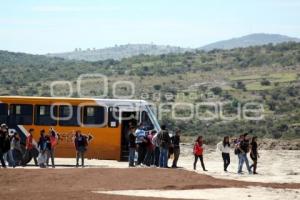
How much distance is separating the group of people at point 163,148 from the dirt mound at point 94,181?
13.0 ft

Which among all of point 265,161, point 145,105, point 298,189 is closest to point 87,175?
point 298,189

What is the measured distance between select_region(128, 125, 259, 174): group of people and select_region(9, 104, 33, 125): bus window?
5012 millimetres

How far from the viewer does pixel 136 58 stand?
131625 mm

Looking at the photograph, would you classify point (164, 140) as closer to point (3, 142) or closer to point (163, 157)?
point (163, 157)

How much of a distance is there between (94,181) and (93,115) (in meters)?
10.4

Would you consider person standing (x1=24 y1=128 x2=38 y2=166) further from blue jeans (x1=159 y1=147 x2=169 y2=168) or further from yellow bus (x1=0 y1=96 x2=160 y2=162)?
blue jeans (x1=159 y1=147 x2=169 y2=168)

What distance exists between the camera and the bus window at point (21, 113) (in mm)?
32531

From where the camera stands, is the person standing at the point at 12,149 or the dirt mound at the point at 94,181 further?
the person standing at the point at 12,149

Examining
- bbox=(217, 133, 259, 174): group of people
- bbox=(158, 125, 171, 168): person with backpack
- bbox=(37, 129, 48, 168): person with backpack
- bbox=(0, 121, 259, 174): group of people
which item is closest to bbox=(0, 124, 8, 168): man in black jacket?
bbox=(0, 121, 259, 174): group of people

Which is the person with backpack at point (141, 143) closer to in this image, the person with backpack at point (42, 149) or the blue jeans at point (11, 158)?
the person with backpack at point (42, 149)

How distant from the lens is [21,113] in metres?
32.6

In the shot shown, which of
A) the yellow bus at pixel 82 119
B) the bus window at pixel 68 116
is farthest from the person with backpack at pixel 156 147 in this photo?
the bus window at pixel 68 116

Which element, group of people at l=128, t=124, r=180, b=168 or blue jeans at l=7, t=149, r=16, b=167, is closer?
group of people at l=128, t=124, r=180, b=168

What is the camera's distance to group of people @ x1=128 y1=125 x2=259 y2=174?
28938mm
